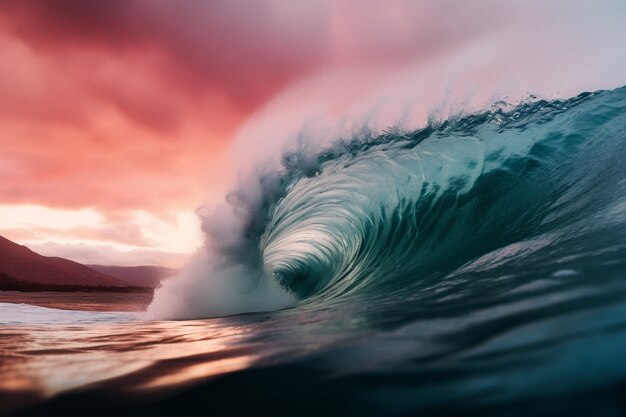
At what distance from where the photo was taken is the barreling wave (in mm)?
4254

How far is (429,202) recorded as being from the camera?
278 inches

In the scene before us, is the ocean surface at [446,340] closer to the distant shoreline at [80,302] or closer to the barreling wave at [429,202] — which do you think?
the barreling wave at [429,202]

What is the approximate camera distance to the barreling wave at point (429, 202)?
425 centimetres

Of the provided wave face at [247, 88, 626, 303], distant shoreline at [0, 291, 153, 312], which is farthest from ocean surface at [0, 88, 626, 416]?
distant shoreline at [0, 291, 153, 312]

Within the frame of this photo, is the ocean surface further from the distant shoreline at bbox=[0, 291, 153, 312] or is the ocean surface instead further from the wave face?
the distant shoreline at bbox=[0, 291, 153, 312]

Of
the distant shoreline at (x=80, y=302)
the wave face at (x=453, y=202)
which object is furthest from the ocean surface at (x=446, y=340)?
the distant shoreline at (x=80, y=302)

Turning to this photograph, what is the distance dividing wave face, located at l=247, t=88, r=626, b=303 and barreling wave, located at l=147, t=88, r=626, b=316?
3cm

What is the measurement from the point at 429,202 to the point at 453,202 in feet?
1.67

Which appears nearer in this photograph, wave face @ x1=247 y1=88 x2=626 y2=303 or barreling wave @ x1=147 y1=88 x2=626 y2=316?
wave face @ x1=247 y1=88 x2=626 y2=303

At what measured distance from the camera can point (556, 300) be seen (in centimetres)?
185

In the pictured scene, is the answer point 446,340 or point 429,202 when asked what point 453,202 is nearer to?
point 429,202

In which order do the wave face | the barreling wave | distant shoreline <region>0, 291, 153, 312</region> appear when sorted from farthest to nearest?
1. distant shoreline <region>0, 291, 153, 312</region>
2. the barreling wave
3. the wave face

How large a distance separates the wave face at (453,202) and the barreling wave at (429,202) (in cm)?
3

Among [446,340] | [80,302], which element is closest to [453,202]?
[446,340]
